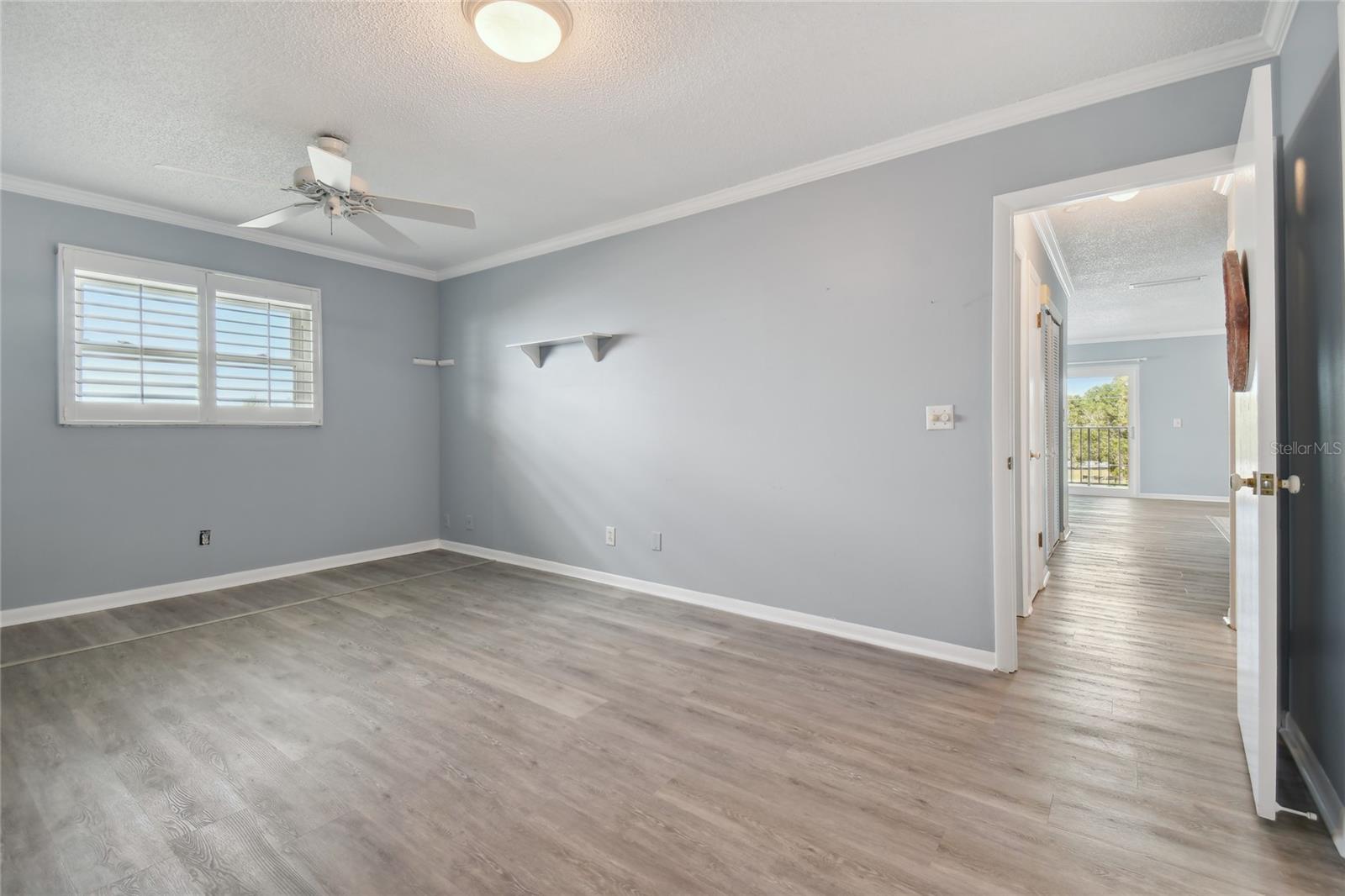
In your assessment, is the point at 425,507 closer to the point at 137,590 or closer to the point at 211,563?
the point at 211,563

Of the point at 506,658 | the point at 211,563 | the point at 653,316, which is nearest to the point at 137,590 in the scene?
the point at 211,563

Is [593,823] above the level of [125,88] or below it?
below

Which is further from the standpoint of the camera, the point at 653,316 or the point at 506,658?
the point at 653,316

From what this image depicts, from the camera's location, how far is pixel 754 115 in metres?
2.66

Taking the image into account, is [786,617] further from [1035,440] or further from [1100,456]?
[1100,456]

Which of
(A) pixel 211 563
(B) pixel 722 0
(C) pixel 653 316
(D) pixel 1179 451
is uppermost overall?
(B) pixel 722 0

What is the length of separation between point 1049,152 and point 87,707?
4.66m

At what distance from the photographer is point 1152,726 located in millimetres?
2178

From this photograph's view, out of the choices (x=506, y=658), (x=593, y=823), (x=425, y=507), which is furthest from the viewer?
(x=425, y=507)

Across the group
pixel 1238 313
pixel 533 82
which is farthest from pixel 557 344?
pixel 1238 313

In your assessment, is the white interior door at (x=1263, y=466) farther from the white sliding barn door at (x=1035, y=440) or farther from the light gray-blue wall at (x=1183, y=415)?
the light gray-blue wall at (x=1183, y=415)

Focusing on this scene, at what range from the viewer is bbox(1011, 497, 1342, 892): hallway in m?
1.54

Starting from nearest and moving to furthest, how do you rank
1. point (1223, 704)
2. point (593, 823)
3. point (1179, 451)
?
point (593, 823)
point (1223, 704)
point (1179, 451)

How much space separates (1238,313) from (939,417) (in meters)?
1.09
